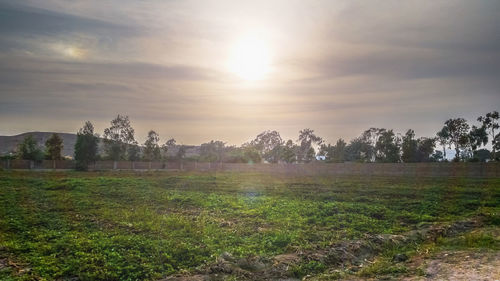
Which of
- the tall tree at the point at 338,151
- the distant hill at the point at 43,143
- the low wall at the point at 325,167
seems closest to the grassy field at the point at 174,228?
the low wall at the point at 325,167

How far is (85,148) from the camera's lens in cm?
6175

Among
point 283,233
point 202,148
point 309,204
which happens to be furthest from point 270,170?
point 202,148

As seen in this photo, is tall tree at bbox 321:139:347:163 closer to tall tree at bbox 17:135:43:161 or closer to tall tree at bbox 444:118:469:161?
tall tree at bbox 444:118:469:161

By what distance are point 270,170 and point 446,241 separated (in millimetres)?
54000

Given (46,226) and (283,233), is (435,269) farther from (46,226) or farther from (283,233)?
(46,226)

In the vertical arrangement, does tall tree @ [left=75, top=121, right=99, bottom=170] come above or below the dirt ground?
above

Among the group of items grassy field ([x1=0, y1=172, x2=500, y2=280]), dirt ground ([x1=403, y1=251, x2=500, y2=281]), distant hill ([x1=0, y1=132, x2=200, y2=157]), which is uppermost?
distant hill ([x1=0, y1=132, x2=200, y2=157])

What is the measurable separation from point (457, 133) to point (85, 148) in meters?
65.1

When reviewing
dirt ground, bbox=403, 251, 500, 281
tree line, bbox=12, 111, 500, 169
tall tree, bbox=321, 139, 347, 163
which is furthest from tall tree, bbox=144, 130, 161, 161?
dirt ground, bbox=403, 251, 500, 281

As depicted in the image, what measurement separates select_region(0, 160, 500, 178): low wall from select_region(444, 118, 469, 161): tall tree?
20.6 metres

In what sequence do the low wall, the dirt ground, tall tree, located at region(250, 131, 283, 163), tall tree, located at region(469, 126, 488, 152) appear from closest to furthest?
the dirt ground < the low wall < tall tree, located at region(469, 126, 488, 152) < tall tree, located at region(250, 131, 283, 163)

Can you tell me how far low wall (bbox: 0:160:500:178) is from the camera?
41197mm

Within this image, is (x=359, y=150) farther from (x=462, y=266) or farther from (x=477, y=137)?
(x=462, y=266)

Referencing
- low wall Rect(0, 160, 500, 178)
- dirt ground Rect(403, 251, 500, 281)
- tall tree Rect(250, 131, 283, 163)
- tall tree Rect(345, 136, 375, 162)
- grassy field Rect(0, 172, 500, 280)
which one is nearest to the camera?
dirt ground Rect(403, 251, 500, 281)
